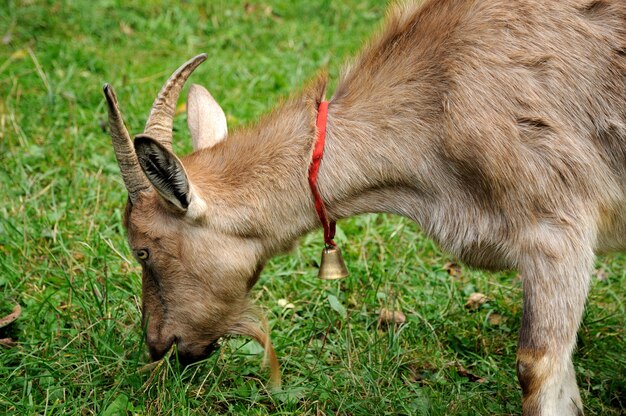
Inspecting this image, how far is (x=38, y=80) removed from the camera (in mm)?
7680

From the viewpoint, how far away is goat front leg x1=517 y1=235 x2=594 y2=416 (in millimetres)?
4199

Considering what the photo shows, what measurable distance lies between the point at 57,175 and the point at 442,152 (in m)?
3.18

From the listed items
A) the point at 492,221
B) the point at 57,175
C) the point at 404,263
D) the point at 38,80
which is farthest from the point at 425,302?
the point at 38,80

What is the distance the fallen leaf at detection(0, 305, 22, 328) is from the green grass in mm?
51

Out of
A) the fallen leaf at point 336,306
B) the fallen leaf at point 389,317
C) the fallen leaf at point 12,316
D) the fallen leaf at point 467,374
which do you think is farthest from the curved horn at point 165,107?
the fallen leaf at point 467,374

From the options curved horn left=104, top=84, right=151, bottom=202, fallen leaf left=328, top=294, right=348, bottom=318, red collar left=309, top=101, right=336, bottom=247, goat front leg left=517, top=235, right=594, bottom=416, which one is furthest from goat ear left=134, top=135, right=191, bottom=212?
goat front leg left=517, top=235, right=594, bottom=416

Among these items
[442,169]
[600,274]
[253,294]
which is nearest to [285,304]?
[253,294]

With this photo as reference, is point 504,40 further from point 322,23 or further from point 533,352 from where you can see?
point 322,23

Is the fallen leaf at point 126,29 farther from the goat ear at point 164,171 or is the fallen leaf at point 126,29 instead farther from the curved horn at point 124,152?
the goat ear at point 164,171

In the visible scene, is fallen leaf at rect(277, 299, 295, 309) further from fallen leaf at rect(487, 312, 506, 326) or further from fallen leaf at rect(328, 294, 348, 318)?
fallen leaf at rect(487, 312, 506, 326)

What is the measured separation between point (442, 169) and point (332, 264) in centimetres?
72

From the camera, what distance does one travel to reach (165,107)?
4.66m

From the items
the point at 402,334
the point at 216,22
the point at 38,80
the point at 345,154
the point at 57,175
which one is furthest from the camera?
the point at 216,22

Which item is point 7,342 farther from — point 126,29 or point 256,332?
point 126,29
